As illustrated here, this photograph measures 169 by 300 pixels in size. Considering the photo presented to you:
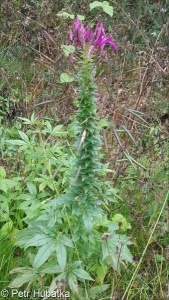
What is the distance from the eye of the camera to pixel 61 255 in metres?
1.70

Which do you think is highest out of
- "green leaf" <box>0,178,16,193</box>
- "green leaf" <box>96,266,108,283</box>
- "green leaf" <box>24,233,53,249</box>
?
"green leaf" <box>0,178,16,193</box>

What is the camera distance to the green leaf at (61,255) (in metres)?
1.68

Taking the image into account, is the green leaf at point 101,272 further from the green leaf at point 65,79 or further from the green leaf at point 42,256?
the green leaf at point 65,79

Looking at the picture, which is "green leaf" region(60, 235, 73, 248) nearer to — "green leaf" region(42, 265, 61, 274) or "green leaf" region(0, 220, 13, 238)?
"green leaf" region(42, 265, 61, 274)

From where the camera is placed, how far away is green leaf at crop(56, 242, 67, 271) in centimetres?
168

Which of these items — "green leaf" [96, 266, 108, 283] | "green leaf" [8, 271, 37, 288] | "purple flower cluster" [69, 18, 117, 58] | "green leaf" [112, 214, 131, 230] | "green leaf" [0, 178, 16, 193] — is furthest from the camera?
"green leaf" [112, 214, 131, 230]

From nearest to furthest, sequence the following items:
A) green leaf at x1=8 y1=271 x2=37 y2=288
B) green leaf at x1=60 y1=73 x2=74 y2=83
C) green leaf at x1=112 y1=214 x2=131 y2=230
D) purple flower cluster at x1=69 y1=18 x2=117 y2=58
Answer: purple flower cluster at x1=69 y1=18 x2=117 y2=58 < green leaf at x1=8 y1=271 x2=37 y2=288 < green leaf at x1=112 y1=214 x2=131 y2=230 < green leaf at x1=60 y1=73 x2=74 y2=83

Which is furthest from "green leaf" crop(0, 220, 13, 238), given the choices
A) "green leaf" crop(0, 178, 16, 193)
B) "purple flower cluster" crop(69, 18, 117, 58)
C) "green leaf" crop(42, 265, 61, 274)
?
"purple flower cluster" crop(69, 18, 117, 58)

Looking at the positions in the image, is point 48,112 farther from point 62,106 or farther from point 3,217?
point 3,217

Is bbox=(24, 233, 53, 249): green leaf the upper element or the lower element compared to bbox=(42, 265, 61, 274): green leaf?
upper

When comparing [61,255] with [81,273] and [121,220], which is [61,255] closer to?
[81,273]

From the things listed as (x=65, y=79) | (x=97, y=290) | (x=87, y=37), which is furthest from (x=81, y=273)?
(x=65, y=79)

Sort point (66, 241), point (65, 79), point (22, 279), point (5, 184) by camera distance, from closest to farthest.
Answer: point (66, 241) → point (22, 279) → point (5, 184) → point (65, 79)

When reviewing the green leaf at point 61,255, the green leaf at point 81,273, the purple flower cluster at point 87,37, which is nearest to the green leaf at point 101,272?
the green leaf at point 81,273
